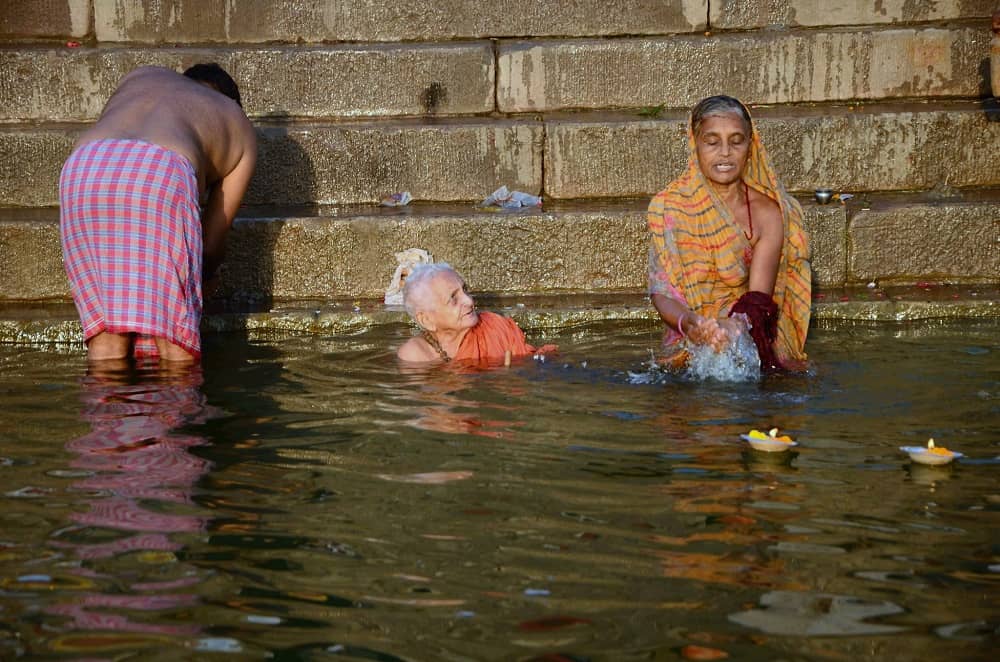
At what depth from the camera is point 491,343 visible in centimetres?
621

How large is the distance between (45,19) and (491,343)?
13.7 feet

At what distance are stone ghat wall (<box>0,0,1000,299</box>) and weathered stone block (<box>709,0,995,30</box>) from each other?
0.01 m

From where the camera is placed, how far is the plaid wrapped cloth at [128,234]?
5.94 m

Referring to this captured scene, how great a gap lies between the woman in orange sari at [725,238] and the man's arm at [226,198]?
1.92 m

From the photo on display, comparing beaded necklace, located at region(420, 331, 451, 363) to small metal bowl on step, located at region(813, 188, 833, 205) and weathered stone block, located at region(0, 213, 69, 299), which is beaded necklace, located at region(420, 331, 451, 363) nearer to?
weathered stone block, located at region(0, 213, 69, 299)

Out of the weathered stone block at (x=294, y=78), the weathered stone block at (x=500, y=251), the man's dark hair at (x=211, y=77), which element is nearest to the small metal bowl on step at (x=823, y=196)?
the weathered stone block at (x=500, y=251)

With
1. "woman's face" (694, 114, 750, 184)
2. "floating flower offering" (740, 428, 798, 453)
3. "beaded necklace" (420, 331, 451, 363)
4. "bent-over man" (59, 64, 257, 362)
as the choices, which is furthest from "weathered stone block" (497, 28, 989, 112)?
"floating flower offering" (740, 428, 798, 453)

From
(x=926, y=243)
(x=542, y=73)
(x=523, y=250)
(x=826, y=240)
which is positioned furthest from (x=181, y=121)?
(x=926, y=243)

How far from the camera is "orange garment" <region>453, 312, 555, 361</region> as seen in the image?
20.3 ft

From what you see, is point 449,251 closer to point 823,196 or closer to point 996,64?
point 823,196

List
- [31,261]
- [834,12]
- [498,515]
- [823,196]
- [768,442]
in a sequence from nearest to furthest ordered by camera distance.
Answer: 1. [498,515]
2. [768,442]
3. [31,261]
4. [823,196]
5. [834,12]

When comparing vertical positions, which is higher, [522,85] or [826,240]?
[522,85]

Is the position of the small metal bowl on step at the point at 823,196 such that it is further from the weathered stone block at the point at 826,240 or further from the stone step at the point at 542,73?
the stone step at the point at 542,73

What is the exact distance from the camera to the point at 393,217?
734cm
